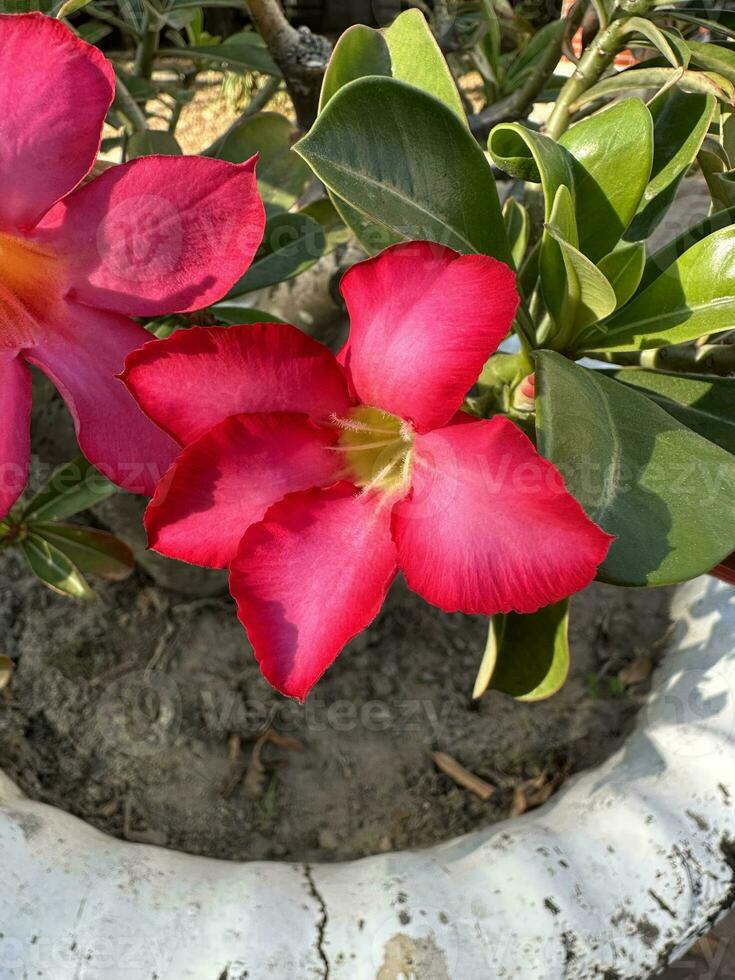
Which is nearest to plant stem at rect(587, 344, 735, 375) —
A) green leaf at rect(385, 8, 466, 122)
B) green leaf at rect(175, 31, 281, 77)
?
green leaf at rect(385, 8, 466, 122)

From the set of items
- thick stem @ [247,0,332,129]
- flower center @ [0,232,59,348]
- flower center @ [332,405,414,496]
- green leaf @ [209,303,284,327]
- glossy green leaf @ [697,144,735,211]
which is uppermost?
glossy green leaf @ [697,144,735,211]

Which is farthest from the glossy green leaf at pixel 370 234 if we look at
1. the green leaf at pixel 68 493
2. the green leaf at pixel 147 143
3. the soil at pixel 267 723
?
the soil at pixel 267 723

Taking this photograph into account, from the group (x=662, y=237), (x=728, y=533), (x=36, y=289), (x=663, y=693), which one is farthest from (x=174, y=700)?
(x=662, y=237)

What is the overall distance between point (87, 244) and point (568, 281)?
307mm

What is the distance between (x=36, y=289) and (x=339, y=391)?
0.67ft

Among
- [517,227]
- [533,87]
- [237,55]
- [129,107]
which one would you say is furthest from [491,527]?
[237,55]

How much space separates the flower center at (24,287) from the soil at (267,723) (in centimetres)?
82

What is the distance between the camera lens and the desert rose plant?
429mm

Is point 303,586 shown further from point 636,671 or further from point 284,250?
point 636,671

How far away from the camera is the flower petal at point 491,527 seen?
40 cm

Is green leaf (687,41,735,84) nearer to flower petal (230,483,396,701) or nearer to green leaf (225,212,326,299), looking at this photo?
green leaf (225,212,326,299)

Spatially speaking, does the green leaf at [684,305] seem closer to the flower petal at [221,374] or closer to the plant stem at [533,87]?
the flower petal at [221,374]

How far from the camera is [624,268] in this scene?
0.55 meters

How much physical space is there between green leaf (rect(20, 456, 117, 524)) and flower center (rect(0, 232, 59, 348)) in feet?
1.31
